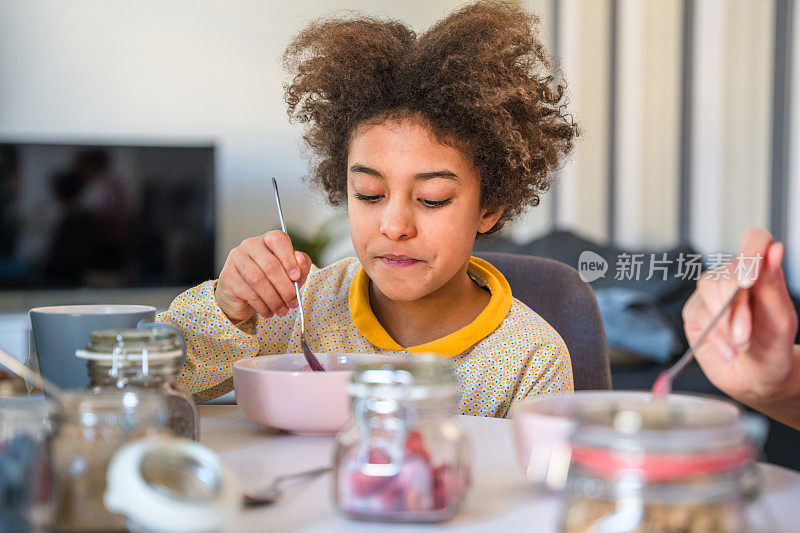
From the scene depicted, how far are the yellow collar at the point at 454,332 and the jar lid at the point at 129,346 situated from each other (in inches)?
23.8

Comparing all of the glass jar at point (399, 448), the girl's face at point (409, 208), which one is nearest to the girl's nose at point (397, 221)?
the girl's face at point (409, 208)

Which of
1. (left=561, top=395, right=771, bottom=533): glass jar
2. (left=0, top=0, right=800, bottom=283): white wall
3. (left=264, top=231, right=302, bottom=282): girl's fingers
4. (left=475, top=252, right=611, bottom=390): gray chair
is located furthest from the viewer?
(left=0, top=0, right=800, bottom=283): white wall

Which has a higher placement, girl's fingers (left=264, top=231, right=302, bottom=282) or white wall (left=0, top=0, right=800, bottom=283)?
white wall (left=0, top=0, right=800, bottom=283)

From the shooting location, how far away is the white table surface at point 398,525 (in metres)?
0.52

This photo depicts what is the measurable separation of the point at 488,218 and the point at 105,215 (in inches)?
122

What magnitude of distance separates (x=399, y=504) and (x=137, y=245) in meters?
3.77

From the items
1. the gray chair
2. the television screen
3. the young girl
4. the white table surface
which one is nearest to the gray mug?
the white table surface

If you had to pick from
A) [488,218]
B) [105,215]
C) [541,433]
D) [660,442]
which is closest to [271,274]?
[488,218]

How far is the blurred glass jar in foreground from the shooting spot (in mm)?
457

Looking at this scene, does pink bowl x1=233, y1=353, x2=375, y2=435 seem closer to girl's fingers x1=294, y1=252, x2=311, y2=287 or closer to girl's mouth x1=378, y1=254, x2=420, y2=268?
girl's fingers x1=294, y1=252, x2=311, y2=287

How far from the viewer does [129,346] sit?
60 cm

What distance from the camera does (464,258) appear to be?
1177mm

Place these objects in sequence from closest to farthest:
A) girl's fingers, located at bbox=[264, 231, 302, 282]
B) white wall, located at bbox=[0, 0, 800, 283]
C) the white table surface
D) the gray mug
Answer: the white table surface, the gray mug, girl's fingers, located at bbox=[264, 231, 302, 282], white wall, located at bbox=[0, 0, 800, 283]

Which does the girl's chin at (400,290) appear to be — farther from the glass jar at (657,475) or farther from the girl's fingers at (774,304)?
the glass jar at (657,475)
